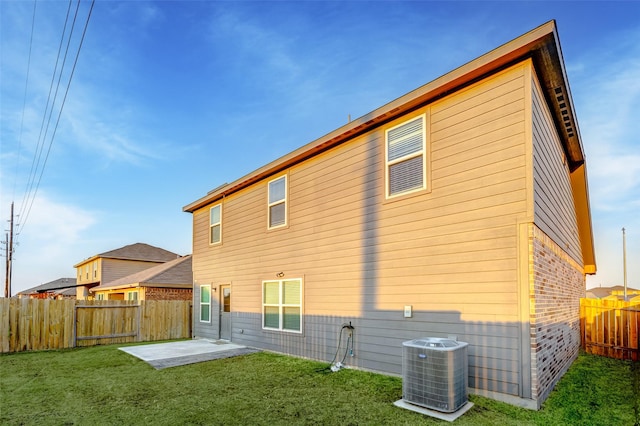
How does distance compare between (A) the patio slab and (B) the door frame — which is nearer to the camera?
(A) the patio slab

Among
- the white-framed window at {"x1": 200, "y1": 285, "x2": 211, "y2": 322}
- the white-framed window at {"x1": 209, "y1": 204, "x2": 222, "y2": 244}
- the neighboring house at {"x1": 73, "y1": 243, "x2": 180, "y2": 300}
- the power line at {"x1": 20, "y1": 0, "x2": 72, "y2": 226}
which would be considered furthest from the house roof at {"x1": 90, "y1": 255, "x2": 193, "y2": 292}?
the neighboring house at {"x1": 73, "y1": 243, "x2": 180, "y2": 300}

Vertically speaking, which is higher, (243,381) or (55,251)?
(55,251)

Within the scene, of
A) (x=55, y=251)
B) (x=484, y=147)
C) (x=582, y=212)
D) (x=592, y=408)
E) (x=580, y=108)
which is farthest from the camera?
(x=55, y=251)

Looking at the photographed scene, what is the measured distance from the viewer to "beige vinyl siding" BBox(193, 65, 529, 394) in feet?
17.0

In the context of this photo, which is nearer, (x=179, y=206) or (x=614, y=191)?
(x=614, y=191)

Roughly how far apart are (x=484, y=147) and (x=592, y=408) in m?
3.88

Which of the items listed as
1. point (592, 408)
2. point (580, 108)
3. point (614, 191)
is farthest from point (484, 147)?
point (614, 191)

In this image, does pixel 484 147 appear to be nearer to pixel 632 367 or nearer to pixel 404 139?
pixel 404 139

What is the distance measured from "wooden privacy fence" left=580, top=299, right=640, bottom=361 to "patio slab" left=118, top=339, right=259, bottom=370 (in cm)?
900

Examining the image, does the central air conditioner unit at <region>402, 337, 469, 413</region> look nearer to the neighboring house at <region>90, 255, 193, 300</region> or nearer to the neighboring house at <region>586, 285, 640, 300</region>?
the neighboring house at <region>586, 285, 640, 300</region>

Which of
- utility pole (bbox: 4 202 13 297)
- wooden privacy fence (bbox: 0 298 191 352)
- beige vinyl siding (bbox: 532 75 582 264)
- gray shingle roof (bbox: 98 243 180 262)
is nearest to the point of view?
beige vinyl siding (bbox: 532 75 582 264)

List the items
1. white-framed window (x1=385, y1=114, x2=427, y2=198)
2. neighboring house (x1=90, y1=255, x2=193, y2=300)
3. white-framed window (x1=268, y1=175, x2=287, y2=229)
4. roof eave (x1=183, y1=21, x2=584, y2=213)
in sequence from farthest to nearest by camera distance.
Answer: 1. neighboring house (x1=90, y1=255, x2=193, y2=300)
2. white-framed window (x1=268, y1=175, x2=287, y2=229)
3. white-framed window (x1=385, y1=114, x2=427, y2=198)
4. roof eave (x1=183, y1=21, x2=584, y2=213)

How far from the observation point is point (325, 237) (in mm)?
8305

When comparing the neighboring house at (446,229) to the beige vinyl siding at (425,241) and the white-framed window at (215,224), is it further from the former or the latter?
the white-framed window at (215,224)
